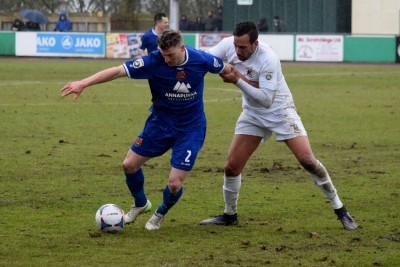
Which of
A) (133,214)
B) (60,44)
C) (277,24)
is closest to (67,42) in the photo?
(60,44)

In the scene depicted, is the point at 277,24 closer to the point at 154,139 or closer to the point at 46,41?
the point at 46,41

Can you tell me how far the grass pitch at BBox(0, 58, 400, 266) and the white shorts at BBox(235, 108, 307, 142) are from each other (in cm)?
93

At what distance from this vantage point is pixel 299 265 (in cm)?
816

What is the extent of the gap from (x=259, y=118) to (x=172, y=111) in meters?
0.91

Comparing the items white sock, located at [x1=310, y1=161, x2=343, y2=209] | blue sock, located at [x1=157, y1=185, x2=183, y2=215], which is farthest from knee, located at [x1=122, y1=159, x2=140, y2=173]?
white sock, located at [x1=310, y1=161, x2=343, y2=209]

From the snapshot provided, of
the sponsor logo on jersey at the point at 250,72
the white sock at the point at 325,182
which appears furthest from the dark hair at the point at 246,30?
the white sock at the point at 325,182

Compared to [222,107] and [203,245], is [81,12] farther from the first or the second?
[203,245]

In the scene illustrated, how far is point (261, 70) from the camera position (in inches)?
380

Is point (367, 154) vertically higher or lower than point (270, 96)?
lower

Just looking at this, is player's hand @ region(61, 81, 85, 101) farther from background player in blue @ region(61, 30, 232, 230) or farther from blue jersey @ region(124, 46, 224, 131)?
blue jersey @ region(124, 46, 224, 131)

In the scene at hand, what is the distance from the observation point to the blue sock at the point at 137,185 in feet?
32.3

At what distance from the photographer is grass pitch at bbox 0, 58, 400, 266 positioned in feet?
28.3

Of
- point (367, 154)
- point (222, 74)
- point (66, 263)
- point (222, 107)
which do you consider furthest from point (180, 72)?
point (222, 107)

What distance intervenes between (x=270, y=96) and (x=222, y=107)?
47.2ft
